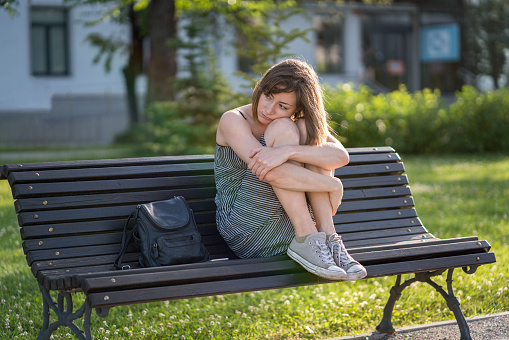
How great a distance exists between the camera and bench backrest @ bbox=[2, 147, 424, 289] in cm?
343

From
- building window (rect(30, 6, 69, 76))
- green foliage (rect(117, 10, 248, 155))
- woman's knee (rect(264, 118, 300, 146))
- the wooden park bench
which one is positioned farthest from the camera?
building window (rect(30, 6, 69, 76))

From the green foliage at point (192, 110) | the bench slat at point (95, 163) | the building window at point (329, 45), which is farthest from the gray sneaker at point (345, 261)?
the building window at point (329, 45)

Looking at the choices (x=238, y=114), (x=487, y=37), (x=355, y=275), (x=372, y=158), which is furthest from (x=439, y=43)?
(x=355, y=275)

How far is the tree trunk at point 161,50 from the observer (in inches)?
563

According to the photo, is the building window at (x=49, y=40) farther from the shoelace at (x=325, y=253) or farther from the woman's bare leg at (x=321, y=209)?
the shoelace at (x=325, y=253)

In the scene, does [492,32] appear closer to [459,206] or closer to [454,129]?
[454,129]

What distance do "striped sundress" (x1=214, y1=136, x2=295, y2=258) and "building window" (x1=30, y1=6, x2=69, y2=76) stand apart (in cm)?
1936

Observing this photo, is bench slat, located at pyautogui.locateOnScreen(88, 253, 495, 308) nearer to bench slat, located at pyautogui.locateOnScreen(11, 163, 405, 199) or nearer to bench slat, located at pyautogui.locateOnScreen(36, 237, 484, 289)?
bench slat, located at pyautogui.locateOnScreen(36, 237, 484, 289)

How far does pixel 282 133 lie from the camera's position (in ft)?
11.5

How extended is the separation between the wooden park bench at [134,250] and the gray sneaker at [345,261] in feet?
A: 0.44

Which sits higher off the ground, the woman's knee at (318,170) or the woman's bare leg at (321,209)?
the woman's knee at (318,170)

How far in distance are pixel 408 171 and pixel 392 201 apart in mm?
7946

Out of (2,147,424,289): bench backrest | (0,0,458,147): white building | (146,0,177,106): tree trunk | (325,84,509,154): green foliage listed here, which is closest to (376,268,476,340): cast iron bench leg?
(2,147,424,289): bench backrest

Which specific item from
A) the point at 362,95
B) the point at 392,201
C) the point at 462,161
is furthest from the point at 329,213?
the point at 362,95
